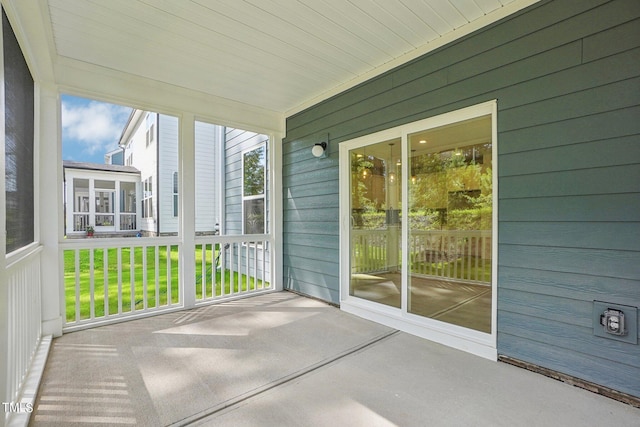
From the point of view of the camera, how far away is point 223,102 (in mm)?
3963

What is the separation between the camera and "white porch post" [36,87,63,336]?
2777 millimetres

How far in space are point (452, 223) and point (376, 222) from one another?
3.50 feet

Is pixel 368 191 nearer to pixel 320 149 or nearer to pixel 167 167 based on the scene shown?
pixel 320 149

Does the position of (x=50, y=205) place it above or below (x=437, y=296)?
above

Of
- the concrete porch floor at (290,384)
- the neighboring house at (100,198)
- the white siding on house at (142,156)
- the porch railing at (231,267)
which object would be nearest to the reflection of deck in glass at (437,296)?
the concrete porch floor at (290,384)

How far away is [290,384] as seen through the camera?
206 cm

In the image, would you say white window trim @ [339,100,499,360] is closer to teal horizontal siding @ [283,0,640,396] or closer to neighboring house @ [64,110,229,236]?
teal horizontal siding @ [283,0,640,396]

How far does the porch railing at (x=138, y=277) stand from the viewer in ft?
10.3

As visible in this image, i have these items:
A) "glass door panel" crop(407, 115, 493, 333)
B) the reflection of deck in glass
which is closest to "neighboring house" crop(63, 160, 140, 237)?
the reflection of deck in glass

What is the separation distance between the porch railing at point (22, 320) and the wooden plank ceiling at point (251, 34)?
6.16 feet

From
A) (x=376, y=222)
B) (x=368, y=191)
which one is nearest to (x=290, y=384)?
(x=376, y=222)

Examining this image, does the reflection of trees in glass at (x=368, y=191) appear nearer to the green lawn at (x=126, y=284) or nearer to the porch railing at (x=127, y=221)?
the green lawn at (x=126, y=284)

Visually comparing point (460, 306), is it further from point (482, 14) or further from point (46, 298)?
point (46, 298)

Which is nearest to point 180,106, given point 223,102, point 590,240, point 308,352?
point 223,102
